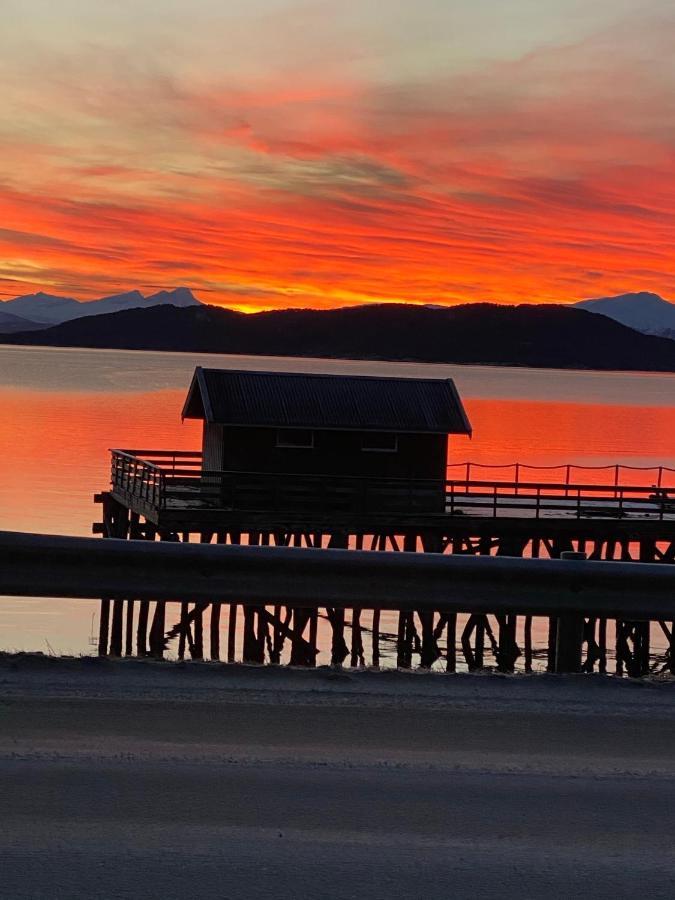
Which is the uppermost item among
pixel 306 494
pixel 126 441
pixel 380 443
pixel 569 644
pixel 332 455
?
pixel 126 441

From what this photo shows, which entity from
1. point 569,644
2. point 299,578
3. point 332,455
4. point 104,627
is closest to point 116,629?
point 104,627

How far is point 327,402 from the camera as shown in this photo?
32688mm

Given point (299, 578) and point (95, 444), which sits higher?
point (95, 444)

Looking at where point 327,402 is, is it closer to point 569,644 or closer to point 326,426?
point 326,426

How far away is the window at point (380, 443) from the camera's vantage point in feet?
107

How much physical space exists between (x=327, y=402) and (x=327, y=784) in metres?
26.8

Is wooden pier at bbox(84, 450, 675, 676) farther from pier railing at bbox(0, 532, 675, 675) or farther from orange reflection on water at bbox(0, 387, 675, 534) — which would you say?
orange reflection on water at bbox(0, 387, 675, 534)

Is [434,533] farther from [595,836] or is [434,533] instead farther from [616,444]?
[616,444]

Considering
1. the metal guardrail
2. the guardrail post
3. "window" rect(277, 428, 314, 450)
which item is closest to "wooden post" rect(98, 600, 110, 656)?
"window" rect(277, 428, 314, 450)

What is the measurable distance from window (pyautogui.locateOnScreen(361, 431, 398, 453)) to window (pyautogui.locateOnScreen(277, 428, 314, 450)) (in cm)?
144

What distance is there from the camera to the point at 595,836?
552 cm

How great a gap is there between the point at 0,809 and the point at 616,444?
11407 cm

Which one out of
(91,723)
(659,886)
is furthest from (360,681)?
(659,886)

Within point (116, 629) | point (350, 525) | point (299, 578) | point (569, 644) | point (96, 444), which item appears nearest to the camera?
point (299, 578)
